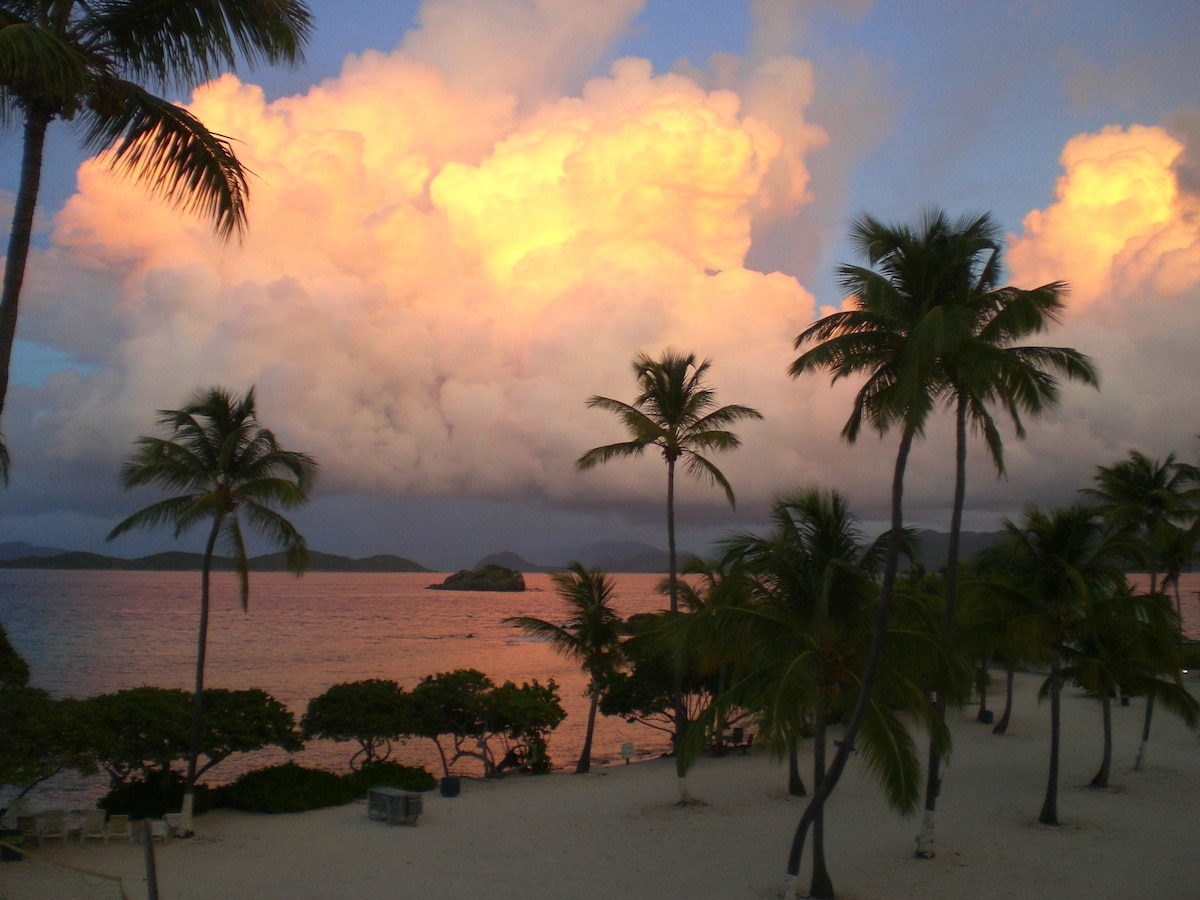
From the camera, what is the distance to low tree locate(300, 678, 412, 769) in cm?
2167

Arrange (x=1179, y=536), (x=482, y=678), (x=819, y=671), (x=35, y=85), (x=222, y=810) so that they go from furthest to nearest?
(x=1179, y=536), (x=482, y=678), (x=222, y=810), (x=819, y=671), (x=35, y=85)

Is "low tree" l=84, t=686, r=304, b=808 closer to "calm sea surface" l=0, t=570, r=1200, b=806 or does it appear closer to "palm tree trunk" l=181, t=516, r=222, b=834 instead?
"palm tree trunk" l=181, t=516, r=222, b=834

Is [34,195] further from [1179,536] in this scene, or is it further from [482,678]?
[1179,536]

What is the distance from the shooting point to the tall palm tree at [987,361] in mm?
11516

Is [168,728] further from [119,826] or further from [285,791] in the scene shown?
[285,791]

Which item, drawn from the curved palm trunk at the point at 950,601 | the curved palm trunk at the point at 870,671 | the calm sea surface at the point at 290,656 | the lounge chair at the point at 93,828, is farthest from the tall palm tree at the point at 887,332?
the calm sea surface at the point at 290,656

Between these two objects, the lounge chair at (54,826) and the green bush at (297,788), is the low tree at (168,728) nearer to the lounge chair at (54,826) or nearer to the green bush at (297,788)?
the green bush at (297,788)

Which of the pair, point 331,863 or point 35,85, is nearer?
point 35,85

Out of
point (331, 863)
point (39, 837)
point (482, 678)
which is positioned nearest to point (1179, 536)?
point (482, 678)

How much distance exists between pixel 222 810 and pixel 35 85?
15363 millimetres

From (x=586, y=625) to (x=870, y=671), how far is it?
46.9 feet

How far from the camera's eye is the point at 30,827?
15406 millimetres

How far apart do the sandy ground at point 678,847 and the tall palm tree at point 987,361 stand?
5.88 feet

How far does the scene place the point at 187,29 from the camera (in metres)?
8.98
